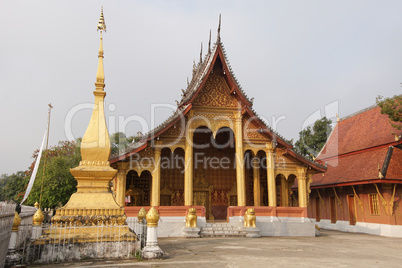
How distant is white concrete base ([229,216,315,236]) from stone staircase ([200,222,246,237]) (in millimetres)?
350

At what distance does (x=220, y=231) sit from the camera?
41.8 ft

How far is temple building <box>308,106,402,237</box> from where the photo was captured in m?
14.9

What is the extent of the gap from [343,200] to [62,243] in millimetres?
15752

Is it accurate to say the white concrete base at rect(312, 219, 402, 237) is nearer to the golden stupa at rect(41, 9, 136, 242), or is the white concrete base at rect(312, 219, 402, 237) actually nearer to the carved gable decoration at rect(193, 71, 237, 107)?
the carved gable decoration at rect(193, 71, 237, 107)

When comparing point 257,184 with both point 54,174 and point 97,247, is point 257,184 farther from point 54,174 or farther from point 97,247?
point 54,174

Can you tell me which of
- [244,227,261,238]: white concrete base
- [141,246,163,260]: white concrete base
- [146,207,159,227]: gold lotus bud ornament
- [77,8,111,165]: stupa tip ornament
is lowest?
[244,227,261,238]: white concrete base

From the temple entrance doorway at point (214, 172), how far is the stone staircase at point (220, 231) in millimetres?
2790

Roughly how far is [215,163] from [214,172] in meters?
0.47

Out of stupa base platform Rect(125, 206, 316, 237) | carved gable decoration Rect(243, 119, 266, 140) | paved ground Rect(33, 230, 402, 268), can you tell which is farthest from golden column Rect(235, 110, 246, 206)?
paved ground Rect(33, 230, 402, 268)

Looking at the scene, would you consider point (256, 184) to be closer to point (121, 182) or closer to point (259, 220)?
point (259, 220)

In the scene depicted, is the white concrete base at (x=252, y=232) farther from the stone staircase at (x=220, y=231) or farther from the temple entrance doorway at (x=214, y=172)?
the temple entrance doorway at (x=214, y=172)

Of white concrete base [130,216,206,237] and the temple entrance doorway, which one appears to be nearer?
white concrete base [130,216,206,237]

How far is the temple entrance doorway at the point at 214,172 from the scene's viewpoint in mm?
16188

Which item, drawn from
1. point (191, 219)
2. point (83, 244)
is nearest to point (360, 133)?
point (191, 219)
